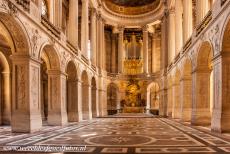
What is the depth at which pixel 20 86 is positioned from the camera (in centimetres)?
1394

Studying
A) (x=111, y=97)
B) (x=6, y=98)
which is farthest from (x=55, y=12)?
(x=111, y=97)

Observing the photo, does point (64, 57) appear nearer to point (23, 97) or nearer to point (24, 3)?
point (23, 97)

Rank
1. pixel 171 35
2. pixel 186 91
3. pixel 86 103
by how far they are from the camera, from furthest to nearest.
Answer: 1. pixel 171 35
2. pixel 86 103
3. pixel 186 91

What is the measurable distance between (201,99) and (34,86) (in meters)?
9.63

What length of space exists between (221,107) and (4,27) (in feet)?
32.4

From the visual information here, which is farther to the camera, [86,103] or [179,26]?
[86,103]

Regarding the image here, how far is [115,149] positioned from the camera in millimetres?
8883

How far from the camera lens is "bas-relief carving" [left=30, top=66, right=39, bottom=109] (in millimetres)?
14328

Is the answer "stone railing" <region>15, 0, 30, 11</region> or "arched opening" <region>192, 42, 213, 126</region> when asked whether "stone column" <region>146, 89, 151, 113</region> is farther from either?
"stone railing" <region>15, 0, 30, 11</region>

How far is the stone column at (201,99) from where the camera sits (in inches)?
704

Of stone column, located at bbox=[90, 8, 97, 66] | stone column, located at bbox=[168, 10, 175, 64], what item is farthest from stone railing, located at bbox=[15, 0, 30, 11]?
stone column, located at bbox=[168, 10, 175, 64]

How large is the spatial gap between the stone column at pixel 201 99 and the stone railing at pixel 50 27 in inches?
337

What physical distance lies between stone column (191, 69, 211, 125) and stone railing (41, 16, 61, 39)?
8.57 metres

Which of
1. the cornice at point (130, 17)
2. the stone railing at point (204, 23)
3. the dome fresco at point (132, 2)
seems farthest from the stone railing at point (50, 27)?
the dome fresco at point (132, 2)
